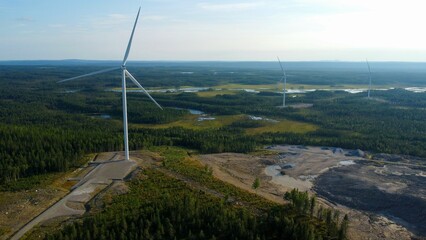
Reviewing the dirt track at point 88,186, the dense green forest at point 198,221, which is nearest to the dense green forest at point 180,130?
the dirt track at point 88,186

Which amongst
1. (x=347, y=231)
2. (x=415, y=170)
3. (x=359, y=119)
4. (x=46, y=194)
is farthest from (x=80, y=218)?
(x=359, y=119)

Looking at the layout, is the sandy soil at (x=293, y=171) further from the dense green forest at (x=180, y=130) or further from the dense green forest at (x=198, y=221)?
the dense green forest at (x=180, y=130)

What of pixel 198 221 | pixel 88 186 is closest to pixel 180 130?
pixel 88 186

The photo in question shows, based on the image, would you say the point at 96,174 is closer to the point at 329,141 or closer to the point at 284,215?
the point at 284,215

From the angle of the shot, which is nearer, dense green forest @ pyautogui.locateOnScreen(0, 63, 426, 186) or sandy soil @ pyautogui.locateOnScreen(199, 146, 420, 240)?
sandy soil @ pyautogui.locateOnScreen(199, 146, 420, 240)

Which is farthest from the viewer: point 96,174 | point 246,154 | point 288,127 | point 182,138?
point 288,127

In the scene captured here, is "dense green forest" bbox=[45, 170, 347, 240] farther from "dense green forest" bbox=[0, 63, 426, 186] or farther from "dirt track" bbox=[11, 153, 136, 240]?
"dense green forest" bbox=[0, 63, 426, 186]

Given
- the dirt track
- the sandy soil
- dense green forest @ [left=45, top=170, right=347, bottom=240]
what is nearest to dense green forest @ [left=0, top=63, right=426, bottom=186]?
the dirt track

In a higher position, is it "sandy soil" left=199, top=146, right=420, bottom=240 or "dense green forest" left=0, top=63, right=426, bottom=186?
"dense green forest" left=0, top=63, right=426, bottom=186
